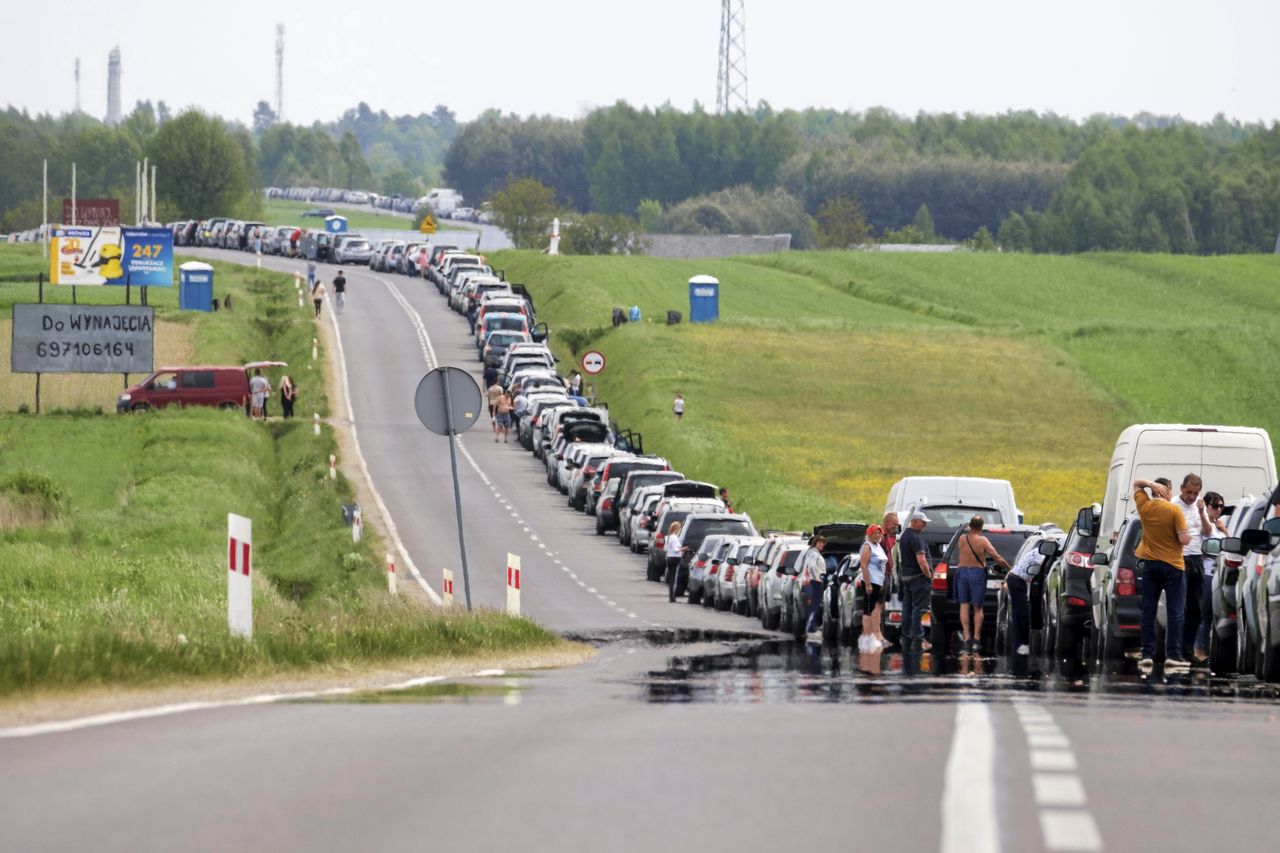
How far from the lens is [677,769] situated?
901 centimetres

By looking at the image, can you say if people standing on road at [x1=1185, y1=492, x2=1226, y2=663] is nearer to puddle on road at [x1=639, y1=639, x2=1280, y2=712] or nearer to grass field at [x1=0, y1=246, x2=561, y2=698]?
puddle on road at [x1=639, y1=639, x2=1280, y2=712]

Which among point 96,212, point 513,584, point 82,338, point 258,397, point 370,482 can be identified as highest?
point 96,212

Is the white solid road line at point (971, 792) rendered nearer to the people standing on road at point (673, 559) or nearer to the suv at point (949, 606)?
the suv at point (949, 606)

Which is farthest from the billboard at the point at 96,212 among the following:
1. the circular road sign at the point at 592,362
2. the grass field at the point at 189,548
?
the circular road sign at the point at 592,362

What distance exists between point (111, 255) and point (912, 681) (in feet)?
244

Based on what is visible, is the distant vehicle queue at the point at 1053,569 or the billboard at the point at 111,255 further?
the billboard at the point at 111,255

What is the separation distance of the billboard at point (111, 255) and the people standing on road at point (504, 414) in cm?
2183

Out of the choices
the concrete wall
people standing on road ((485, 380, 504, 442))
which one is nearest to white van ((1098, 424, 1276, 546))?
people standing on road ((485, 380, 504, 442))

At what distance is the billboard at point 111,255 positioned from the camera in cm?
8714

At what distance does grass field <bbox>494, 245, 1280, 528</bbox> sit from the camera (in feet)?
221

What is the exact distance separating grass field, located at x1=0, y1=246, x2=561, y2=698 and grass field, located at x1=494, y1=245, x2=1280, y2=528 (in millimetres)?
11981

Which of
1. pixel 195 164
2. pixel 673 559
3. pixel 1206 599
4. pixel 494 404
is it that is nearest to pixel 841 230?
pixel 195 164

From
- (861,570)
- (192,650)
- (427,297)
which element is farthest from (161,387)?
(192,650)

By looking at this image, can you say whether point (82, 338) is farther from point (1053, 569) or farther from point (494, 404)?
point (1053, 569)
